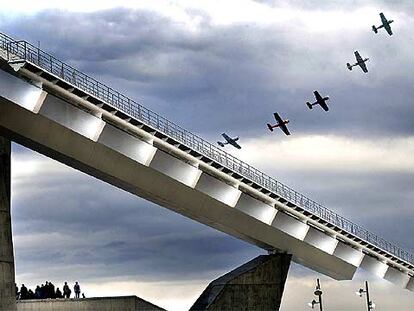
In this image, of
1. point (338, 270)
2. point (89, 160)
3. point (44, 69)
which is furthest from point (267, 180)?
Result: point (44, 69)

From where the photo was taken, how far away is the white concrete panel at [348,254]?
65.8 meters

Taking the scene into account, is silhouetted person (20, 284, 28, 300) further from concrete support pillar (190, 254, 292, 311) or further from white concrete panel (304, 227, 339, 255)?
white concrete panel (304, 227, 339, 255)

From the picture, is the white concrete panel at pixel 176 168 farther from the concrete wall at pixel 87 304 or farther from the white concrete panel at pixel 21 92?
the white concrete panel at pixel 21 92

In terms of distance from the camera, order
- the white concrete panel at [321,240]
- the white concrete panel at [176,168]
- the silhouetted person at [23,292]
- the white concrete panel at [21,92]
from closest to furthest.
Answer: the white concrete panel at [21,92] → the white concrete panel at [176,168] → the silhouetted person at [23,292] → the white concrete panel at [321,240]

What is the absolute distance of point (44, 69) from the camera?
51.8 metres

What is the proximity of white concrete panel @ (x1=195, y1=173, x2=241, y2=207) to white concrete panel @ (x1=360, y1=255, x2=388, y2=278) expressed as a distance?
12310 mm

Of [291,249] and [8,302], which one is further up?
[291,249]

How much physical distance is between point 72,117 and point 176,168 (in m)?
7.42

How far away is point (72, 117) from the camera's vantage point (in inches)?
2074

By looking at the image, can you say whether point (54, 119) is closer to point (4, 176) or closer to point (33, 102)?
point (33, 102)

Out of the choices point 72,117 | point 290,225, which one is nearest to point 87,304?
point 72,117

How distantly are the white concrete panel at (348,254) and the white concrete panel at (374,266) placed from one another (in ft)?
2.44

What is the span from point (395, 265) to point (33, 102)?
29899 mm

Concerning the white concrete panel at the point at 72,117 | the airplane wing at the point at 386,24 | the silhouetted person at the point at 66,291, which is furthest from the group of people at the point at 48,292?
the airplane wing at the point at 386,24
